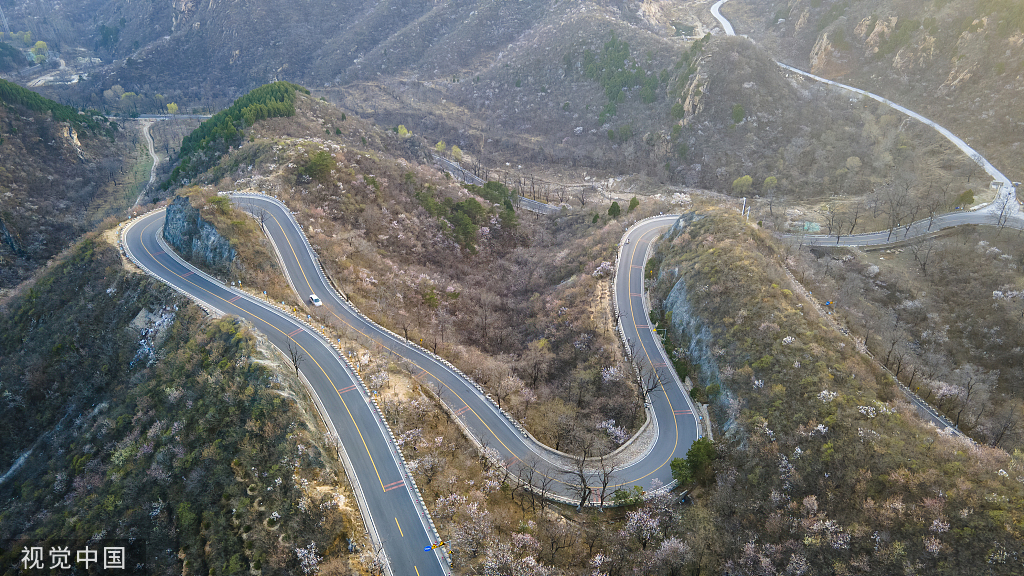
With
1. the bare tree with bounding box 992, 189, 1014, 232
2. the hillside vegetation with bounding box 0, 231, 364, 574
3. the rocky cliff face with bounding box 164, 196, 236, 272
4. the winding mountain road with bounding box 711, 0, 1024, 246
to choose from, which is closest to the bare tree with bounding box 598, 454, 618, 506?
the hillside vegetation with bounding box 0, 231, 364, 574

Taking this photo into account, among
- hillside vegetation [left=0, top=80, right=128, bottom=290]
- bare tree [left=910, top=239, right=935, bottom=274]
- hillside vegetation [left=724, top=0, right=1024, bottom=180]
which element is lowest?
hillside vegetation [left=0, top=80, right=128, bottom=290]

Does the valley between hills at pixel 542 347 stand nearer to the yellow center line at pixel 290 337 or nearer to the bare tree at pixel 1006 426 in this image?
the yellow center line at pixel 290 337

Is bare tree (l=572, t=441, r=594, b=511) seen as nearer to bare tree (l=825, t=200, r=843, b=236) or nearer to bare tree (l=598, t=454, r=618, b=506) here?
bare tree (l=598, t=454, r=618, b=506)

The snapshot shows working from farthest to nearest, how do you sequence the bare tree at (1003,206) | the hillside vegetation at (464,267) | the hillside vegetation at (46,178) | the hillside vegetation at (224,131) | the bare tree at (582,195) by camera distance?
the bare tree at (582,195)
the hillside vegetation at (46,178)
the hillside vegetation at (224,131)
the bare tree at (1003,206)
the hillside vegetation at (464,267)

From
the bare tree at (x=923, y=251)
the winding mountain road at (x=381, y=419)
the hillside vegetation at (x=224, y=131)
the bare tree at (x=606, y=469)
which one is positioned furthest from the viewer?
the hillside vegetation at (x=224, y=131)

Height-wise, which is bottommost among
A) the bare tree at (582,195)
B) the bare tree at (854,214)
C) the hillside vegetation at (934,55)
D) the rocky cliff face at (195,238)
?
the rocky cliff face at (195,238)

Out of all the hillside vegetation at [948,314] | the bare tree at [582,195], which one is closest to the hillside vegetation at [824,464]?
the hillside vegetation at [948,314]

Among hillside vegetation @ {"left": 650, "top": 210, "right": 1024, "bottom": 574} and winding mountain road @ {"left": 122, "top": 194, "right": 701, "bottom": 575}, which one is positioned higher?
hillside vegetation @ {"left": 650, "top": 210, "right": 1024, "bottom": 574}

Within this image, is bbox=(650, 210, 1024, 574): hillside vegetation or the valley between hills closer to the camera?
bbox=(650, 210, 1024, 574): hillside vegetation

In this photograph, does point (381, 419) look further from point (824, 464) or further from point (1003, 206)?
point (1003, 206)
